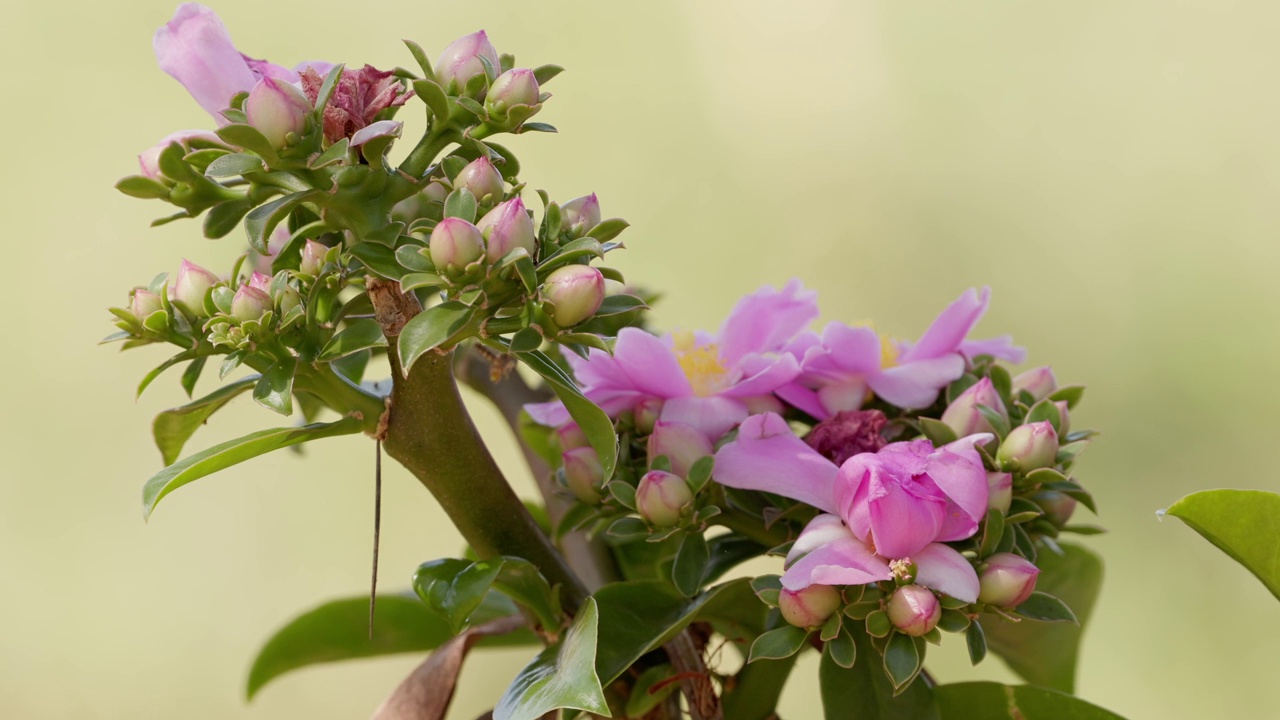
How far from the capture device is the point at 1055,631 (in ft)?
2.21

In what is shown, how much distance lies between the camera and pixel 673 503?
435 millimetres

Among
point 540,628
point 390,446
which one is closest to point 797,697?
point 540,628

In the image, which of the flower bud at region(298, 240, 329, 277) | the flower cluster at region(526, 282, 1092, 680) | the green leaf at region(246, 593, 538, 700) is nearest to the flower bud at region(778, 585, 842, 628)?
the flower cluster at region(526, 282, 1092, 680)

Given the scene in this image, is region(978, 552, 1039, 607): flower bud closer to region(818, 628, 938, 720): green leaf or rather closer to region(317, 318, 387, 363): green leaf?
region(818, 628, 938, 720): green leaf

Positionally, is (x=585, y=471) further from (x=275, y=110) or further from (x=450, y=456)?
(x=275, y=110)

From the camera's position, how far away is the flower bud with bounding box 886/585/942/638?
382 millimetres

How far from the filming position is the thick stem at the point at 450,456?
1.37 ft

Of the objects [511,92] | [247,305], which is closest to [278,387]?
[247,305]

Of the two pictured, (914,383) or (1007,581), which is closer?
(1007,581)

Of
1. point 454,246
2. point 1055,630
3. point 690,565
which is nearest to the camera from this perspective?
point 454,246

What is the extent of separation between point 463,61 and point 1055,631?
1.64ft

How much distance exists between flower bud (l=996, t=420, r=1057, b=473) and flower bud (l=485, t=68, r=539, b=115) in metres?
0.23

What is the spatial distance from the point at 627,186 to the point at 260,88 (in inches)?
41.9

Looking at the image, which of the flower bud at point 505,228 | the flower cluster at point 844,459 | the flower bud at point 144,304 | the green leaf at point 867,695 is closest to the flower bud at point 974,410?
the flower cluster at point 844,459
